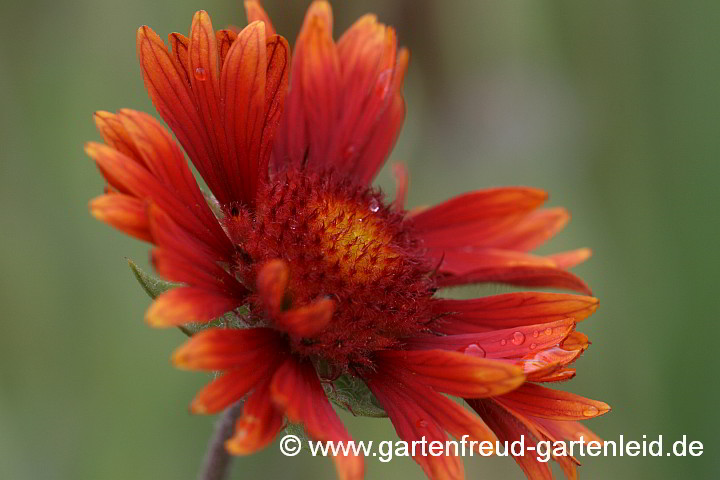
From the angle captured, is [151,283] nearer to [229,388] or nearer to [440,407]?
[229,388]

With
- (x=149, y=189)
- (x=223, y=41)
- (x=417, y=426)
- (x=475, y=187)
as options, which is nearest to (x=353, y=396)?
(x=417, y=426)

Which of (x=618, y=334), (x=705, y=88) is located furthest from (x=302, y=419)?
(x=705, y=88)

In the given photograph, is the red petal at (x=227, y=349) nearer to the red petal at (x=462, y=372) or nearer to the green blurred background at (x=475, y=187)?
the red petal at (x=462, y=372)

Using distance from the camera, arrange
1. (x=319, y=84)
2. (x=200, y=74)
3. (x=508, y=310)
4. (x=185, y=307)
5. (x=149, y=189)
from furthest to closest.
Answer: (x=319, y=84) → (x=508, y=310) → (x=200, y=74) → (x=149, y=189) → (x=185, y=307)

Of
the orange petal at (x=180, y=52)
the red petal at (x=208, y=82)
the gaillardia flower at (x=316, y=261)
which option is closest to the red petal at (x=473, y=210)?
the gaillardia flower at (x=316, y=261)

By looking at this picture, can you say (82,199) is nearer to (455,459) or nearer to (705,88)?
(455,459)

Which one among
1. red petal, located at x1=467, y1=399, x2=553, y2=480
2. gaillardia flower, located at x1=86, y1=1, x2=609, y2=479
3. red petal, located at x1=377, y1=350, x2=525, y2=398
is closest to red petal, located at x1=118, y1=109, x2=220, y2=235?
gaillardia flower, located at x1=86, y1=1, x2=609, y2=479
